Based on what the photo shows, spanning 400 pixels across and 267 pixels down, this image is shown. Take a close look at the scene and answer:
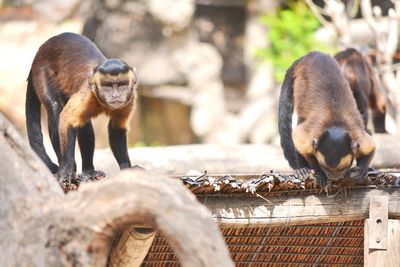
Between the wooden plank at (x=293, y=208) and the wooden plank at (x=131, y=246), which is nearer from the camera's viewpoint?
the wooden plank at (x=131, y=246)

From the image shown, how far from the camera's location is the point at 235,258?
5.93 metres

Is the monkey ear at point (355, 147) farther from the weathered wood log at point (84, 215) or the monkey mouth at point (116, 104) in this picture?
the weathered wood log at point (84, 215)

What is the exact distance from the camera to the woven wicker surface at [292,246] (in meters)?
5.80

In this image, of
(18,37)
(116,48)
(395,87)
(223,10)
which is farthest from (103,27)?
(395,87)

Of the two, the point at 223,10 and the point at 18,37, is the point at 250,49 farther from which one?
the point at 18,37

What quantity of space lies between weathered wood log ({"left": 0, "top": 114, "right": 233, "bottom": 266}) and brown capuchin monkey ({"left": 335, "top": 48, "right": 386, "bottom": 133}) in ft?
16.5

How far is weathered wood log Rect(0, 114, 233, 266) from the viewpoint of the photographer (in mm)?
3102

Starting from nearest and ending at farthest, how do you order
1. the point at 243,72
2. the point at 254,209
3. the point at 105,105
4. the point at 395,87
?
1. the point at 254,209
2. the point at 105,105
3. the point at 395,87
4. the point at 243,72

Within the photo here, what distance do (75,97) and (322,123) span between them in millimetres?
1855

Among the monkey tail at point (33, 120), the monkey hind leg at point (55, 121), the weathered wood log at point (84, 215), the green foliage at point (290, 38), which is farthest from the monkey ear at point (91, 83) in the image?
the green foliage at point (290, 38)

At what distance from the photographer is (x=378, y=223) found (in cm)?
562

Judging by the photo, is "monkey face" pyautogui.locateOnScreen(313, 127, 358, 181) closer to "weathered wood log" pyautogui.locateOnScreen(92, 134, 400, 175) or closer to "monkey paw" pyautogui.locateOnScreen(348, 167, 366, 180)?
"monkey paw" pyautogui.locateOnScreen(348, 167, 366, 180)

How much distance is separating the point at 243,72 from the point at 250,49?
1048 millimetres

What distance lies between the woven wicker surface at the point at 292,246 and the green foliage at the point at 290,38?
248 inches
